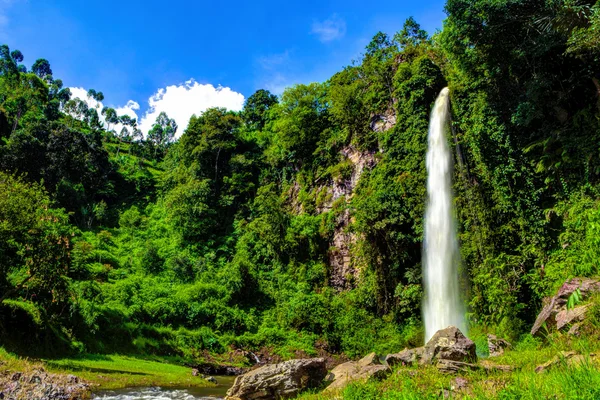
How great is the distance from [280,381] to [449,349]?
4.51 metres

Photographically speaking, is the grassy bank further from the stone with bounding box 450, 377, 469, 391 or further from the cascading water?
the cascading water

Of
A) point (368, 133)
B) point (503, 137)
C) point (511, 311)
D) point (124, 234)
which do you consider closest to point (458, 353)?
point (511, 311)

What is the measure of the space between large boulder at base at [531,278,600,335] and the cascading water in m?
8.45

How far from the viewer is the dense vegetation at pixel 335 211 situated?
1780cm

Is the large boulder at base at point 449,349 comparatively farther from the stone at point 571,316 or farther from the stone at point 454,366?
the stone at point 571,316

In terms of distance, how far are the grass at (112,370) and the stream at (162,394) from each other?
79cm

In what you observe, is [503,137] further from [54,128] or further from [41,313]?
[54,128]

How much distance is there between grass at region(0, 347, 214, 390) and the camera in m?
12.9

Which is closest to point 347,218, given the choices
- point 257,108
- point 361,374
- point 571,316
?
point 571,316

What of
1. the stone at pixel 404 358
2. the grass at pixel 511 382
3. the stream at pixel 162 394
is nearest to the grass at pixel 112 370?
the stream at pixel 162 394

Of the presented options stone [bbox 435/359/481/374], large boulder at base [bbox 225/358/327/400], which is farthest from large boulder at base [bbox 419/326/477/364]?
large boulder at base [bbox 225/358/327/400]

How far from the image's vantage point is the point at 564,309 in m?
10.9

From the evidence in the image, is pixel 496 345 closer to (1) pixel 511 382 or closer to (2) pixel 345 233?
(1) pixel 511 382

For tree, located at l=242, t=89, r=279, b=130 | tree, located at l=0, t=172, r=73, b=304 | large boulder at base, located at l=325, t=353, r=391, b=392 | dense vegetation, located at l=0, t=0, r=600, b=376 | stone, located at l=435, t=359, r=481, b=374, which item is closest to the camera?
stone, located at l=435, t=359, r=481, b=374
